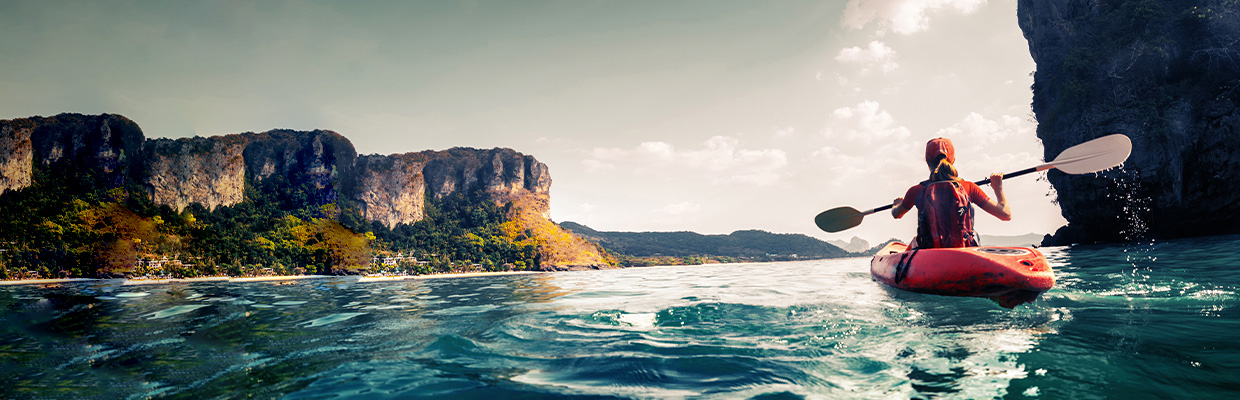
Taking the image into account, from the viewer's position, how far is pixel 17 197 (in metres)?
78.8

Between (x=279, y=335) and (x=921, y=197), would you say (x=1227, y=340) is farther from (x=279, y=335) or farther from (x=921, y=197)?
(x=279, y=335)

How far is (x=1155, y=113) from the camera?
2356 cm

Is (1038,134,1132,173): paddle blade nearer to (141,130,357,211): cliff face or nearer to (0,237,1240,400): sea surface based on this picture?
(0,237,1240,400): sea surface

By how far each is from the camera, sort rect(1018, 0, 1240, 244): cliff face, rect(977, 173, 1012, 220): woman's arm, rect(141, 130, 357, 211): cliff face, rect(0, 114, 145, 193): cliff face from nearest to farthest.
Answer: rect(977, 173, 1012, 220): woman's arm
rect(1018, 0, 1240, 244): cliff face
rect(0, 114, 145, 193): cliff face
rect(141, 130, 357, 211): cliff face

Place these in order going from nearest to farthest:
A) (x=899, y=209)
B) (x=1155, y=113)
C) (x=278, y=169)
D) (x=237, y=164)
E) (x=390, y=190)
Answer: (x=899, y=209), (x=1155, y=113), (x=237, y=164), (x=278, y=169), (x=390, y=190)

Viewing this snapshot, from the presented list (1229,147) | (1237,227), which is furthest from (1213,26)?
(1237,227)

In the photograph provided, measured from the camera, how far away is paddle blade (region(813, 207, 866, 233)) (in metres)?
10.8

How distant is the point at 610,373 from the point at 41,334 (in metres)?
8.68

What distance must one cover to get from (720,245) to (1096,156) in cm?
17378

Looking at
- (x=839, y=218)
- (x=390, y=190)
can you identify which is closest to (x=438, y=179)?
(x=390, y=190)

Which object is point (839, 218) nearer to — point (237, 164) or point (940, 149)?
point (940, 149)

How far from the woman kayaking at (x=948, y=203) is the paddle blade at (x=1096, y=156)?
1.52m

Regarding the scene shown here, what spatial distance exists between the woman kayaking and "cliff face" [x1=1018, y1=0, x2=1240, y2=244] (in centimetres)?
2642

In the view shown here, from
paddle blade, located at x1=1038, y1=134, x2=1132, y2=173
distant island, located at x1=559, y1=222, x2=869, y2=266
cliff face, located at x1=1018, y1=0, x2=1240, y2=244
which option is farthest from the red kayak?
distant island, located at x1=559, y1=222, x2=869, y2=266
